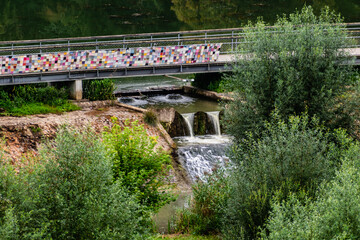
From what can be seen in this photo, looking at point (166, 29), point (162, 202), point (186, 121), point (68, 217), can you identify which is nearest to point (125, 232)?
point (68, 217)

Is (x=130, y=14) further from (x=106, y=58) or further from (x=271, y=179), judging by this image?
(x=271, y=179)

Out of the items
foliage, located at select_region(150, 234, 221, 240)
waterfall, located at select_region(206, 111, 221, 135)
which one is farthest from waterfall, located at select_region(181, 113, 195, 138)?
foliage, located at select_region(150, 234, 221, 240)

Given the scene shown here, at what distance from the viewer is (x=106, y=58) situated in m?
33.8

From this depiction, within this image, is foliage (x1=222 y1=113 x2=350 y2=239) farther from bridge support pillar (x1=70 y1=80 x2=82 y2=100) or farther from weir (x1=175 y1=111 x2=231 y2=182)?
bridge support pillar (x1=70 y1=80 x2=82 y2=100)

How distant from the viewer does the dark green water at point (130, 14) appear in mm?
62594

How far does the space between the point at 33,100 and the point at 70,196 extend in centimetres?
1625

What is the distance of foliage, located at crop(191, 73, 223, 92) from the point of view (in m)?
39.3

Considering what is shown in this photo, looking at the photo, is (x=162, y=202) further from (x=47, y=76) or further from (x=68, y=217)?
(x=47, y=76)

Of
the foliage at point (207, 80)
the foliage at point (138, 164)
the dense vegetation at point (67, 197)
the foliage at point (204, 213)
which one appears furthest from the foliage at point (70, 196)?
the foliage at point (207, 80)

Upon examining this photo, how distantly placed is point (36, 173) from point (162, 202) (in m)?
6.35

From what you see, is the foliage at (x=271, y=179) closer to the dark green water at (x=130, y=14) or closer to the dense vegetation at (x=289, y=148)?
the dense vegetation at (x=289, y=148)

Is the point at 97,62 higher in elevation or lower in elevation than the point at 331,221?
higher

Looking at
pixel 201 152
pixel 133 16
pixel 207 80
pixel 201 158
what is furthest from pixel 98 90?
pixel 133 16

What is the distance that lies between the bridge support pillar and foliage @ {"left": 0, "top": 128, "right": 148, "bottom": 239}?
53.8ft
